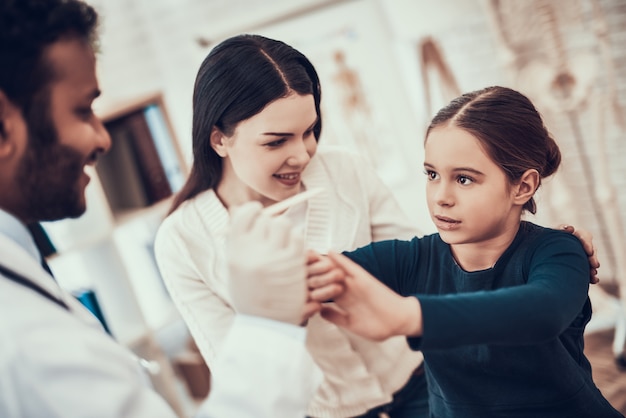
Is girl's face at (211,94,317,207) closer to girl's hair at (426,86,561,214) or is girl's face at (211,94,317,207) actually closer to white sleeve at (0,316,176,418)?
girl's hair at (426,86,561,214)

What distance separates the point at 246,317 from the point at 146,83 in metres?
2.66

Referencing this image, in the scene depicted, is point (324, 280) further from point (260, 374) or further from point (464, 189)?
point (464, 189)

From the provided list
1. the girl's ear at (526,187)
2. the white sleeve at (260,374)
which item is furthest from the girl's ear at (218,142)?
the girl's ear at (526,187)

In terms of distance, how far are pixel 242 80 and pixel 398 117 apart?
1602mm

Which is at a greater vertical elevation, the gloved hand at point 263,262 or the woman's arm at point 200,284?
the gloved hand at point 263,262

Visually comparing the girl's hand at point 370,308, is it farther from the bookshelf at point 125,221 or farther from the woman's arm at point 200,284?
the bookshelf at point 125,221

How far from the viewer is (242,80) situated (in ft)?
3.53

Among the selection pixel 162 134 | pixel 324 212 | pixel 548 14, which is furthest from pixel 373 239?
pixel 162 134

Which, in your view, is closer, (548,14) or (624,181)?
(548,14)

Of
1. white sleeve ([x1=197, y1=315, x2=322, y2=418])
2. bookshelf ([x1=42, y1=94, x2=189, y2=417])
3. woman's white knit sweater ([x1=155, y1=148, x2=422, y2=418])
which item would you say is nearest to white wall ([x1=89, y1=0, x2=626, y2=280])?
bookshelf ([x1=42, y1=94, x2=189, y2=417])

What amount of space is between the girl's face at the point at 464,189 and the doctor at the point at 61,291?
27 centimetres

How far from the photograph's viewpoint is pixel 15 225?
82 centimetres

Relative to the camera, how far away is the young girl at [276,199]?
3.60 feet

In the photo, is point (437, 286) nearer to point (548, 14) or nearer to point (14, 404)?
point (14, 404)
